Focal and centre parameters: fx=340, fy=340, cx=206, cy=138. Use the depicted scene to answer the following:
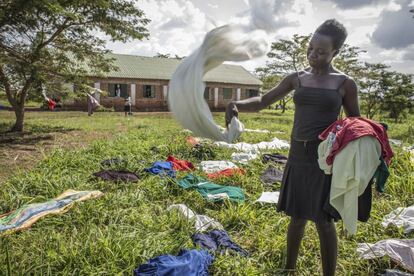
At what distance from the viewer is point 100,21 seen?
10859mm

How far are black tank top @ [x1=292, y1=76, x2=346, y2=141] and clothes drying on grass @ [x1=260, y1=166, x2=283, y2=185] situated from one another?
8.43 ft

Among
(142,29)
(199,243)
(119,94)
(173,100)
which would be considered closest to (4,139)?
(142,29)

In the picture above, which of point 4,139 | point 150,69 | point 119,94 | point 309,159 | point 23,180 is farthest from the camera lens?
point 150,69

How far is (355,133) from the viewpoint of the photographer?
5.91 feet

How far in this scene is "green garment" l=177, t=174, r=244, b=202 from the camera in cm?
389

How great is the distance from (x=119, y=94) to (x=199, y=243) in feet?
72.9

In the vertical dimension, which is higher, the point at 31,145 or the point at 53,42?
the point at 53,42

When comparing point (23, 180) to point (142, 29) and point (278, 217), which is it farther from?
point (142, 29)

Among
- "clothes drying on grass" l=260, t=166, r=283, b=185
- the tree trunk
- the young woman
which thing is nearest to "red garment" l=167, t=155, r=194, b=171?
"clothes drying on grass" l=260, t=166, r=283, b=185

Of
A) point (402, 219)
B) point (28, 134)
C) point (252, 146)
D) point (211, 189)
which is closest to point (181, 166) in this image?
point (211, 189)

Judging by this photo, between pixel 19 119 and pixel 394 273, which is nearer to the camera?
pixel 394 273

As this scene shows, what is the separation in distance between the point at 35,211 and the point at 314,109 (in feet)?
9.03

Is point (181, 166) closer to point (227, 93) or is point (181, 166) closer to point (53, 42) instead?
point (53, 42)

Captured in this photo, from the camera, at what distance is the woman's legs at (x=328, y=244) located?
2.09 metres
